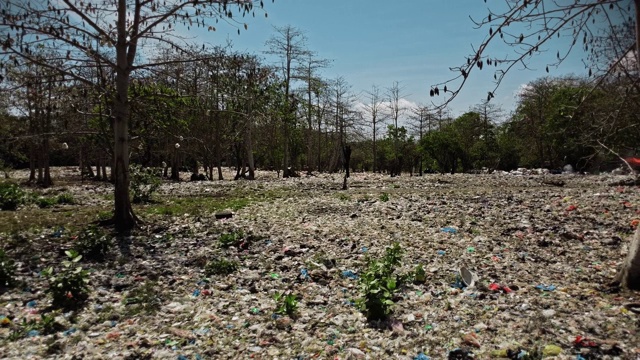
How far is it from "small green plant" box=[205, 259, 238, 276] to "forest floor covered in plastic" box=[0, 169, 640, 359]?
0.03 meters

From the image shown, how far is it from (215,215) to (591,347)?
7.39m

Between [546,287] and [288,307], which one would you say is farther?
[546,287]

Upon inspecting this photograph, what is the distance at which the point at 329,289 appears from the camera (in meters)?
4.85

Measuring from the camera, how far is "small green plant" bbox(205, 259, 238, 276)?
214 inches

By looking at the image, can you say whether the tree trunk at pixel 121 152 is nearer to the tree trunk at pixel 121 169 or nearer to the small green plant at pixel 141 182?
the tree trunk at pixel 121 169

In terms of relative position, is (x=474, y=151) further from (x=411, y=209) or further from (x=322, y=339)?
(x=322, y=339)

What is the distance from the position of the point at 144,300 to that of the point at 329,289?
2138 millimetres

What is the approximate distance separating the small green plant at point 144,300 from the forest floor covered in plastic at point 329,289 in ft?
0.07

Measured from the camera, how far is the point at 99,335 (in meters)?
3.80

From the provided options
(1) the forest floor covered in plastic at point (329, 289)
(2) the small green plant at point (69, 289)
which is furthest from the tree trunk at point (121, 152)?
(2) the small green plant at point (69, 289)

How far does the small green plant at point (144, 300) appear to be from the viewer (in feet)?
14.3

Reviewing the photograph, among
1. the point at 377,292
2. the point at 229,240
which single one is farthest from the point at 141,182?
the point at 377,292

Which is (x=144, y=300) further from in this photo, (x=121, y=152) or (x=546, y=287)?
(x=546, y=287)

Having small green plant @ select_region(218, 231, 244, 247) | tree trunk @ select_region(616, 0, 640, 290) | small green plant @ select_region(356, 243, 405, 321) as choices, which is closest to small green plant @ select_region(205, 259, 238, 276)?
small green plant @ select_region(218, 231, 244, 247)
